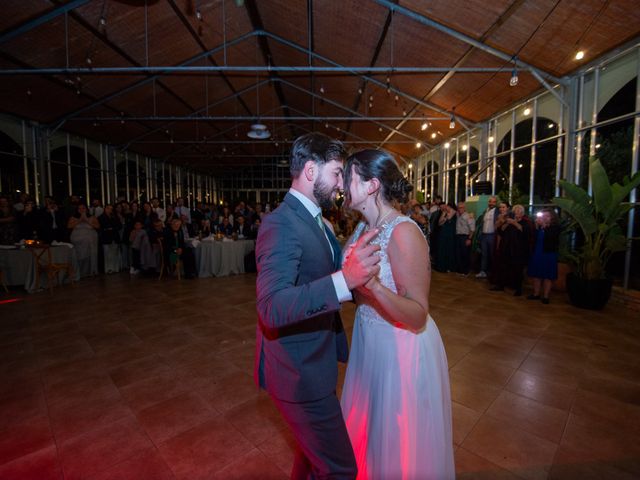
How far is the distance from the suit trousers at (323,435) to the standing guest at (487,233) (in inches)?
271

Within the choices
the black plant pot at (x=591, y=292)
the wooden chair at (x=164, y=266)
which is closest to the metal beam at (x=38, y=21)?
the wooden chair at (x=164, y=266)

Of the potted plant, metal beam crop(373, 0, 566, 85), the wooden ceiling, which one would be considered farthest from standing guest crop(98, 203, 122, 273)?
the potted plant

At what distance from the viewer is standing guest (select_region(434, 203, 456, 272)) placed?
795cm

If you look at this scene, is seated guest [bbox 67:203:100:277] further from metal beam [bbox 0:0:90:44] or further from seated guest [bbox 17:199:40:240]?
metal beam [bbox 0:0:90:44]

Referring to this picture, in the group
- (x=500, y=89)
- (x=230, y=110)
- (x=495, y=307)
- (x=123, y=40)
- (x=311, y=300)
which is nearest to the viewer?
(x=311, y=300)

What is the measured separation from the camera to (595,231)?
483 cm

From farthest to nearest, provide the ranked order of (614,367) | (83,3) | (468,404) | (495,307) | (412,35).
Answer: (412,35)
(83,3)
(495,307)
(614,367)
(468,404)

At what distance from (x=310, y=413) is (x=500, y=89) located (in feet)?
29.6

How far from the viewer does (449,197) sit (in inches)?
508

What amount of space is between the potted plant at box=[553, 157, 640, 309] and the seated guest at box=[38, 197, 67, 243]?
9474 mm

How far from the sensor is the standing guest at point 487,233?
7.04 metres

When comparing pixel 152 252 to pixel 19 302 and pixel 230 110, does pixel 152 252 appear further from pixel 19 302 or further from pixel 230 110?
pixel 230 110

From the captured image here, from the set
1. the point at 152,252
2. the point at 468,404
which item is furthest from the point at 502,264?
the point at 152,252

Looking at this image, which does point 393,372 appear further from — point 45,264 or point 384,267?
point 45,264
